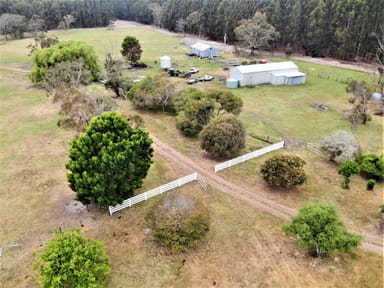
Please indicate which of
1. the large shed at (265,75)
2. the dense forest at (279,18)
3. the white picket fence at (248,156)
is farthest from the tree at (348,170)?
the dense forest at (279,18)

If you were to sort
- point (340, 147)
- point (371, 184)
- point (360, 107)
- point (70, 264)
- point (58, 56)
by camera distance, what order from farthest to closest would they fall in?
point (58, 56) < point (360, 107) < point (340, 147) < point (371, 184) < point (70, 264)

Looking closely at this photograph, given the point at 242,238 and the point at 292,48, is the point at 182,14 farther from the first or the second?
the point at 242,238

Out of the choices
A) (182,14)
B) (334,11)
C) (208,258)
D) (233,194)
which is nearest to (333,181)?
(233,194)

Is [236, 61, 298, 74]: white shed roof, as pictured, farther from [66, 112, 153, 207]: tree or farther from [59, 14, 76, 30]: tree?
[59, 14, 76, 30]: tree

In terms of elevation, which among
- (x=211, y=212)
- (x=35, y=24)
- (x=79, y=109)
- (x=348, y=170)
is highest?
(x=35, y=24)

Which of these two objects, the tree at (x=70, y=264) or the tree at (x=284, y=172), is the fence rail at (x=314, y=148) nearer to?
the tree at (x=284, y=172)

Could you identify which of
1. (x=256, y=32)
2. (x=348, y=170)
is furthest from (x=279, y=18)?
(x=348, y=170)

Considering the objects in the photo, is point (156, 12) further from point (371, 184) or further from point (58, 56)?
point (371, 184)

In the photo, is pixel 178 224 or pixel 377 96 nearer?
pixel 178 224
